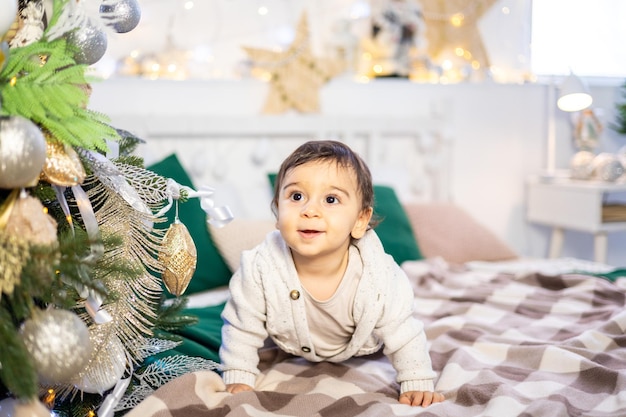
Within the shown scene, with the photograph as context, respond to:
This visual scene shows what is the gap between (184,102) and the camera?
268 cm

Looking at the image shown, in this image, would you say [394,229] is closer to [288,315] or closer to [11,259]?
[288,315]

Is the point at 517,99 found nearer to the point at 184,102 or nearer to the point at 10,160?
the point at 184,102

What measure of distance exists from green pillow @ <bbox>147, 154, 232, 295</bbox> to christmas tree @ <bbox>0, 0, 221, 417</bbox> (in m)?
0.73

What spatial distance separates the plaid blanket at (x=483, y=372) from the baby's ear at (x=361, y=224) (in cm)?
25

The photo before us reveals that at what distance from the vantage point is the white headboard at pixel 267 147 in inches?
98.9

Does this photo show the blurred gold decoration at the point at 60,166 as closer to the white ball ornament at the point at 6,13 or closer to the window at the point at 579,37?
the white ball ornament at the point at 6,13

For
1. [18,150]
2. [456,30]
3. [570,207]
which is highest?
[456,30]

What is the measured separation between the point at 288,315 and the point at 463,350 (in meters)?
0.37

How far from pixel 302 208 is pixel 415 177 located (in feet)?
6.11

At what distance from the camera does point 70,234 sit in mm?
931

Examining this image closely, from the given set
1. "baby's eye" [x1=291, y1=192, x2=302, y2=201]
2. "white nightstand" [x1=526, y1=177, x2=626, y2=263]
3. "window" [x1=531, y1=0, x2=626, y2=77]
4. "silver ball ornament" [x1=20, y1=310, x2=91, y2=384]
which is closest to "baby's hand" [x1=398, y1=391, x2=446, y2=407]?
"baby's eye" [x1=291, y1=192, x2=302, y2=201]

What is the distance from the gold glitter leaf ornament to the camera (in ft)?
3.54

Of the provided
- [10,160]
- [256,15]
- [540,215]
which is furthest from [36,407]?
[540,215]

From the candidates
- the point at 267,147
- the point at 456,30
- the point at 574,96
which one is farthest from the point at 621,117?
the point at 267,147
